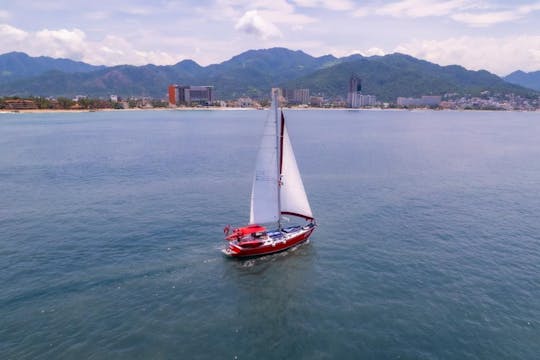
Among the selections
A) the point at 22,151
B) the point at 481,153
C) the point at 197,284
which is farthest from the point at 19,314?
the point at 481,153

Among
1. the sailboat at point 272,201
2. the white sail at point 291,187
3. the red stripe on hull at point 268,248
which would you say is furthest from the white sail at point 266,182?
the red stripe on hull at point 268,248

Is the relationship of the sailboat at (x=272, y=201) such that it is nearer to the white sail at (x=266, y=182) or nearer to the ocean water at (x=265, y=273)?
the white sail at (x=266, y=182)

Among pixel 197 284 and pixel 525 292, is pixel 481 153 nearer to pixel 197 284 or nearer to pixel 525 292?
pixel 525 292

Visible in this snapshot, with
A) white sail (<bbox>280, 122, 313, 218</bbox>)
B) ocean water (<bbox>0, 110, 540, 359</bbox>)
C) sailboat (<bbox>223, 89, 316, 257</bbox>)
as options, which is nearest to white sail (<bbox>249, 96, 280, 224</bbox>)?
sailboat (<bbox>223, 89, 316, 257</bbox>)

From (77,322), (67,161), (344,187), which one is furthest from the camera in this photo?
(67,161)

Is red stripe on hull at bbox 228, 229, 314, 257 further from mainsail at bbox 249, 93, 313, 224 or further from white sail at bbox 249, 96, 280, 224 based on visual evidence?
white sail at bbox 249, 96, 280, 224

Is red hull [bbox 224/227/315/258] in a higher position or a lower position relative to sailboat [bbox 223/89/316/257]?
lower

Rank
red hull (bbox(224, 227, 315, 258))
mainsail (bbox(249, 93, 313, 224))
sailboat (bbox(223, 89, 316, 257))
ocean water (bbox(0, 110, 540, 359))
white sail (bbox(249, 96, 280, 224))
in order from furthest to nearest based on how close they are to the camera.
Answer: mainsail (bbox(249, 93, 313, 224)), sailboat (bbox(223, 89, 316, 257)), red hull (bbox(224, 227, 315, 258)), white sail (bbox(249, 96, 280, 224)), ocean water (bbox(0, 110, 540, 359))

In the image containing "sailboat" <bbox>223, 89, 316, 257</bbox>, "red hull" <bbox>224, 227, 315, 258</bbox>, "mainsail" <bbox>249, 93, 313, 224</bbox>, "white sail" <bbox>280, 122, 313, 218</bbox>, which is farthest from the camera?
"white sail" <bbox>280, 122, 313, 218</bbox>
